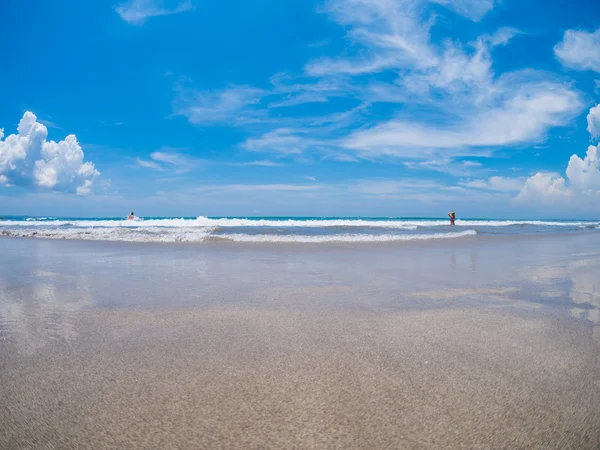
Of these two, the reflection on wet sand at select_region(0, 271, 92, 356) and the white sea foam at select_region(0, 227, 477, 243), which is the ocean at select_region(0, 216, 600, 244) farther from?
the reflection on wet sand at select_region(0, 271, 92, 356)

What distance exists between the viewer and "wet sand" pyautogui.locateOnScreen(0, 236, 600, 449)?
1708 mm

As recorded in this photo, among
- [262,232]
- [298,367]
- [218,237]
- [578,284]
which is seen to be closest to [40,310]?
[298,367]

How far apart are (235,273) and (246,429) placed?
5.08m

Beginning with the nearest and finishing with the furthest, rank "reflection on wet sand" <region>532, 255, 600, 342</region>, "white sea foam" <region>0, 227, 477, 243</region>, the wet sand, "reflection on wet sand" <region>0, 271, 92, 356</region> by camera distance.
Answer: the wet sand < "reflection on wet sand" <region>0, 271, 92, 356</region> < "reflection on wet sand" <region>532, 255, 600, 342</region> < "white sea foam" <region>0, 227, 477, 243</region>

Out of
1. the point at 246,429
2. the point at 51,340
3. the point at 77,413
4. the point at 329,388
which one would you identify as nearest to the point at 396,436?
the point at 329,388

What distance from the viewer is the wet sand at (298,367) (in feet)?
5.60

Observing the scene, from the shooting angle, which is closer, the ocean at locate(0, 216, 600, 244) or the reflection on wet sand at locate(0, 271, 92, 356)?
the reflection on wet sand at locate(0, 271, 92, 356)

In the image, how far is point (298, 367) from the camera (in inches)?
94.7

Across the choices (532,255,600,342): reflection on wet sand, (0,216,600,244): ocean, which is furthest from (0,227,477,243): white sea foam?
(532,255,600,342): reflection on wet sand

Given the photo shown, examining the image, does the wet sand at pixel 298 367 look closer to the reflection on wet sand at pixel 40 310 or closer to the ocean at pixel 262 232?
the reflection on wet sand at pixel 40 310

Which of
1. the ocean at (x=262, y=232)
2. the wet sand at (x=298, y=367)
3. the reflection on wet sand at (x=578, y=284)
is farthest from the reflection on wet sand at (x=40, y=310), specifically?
the ocean at (x=262, y=232)

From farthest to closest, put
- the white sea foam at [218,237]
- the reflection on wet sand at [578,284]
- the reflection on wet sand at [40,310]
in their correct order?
the white sea foam at [218,237], the reflection on wet sand at [578,284], the reflection on wet sand at [40,310]

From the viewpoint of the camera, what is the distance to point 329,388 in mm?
2094

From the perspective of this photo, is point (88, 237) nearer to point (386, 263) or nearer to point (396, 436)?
point (386, 263)
